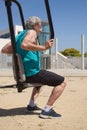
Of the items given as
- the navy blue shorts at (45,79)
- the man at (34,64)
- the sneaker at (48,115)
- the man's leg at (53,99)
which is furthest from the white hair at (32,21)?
the sneaker at (48,115)

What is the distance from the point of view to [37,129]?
5.64 meters

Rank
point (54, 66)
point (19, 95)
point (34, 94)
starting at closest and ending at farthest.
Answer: point (34, 94), point (19, 95), point (54, 66)

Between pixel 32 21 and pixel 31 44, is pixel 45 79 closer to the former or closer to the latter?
pixel 31 44

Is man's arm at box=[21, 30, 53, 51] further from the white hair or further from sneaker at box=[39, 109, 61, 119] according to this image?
sneaker at box=[39, 109, 61, 119]

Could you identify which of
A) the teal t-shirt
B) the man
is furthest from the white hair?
the teal t-shirt

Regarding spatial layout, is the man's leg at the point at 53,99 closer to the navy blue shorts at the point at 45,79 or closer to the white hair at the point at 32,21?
the navy blue shorts at the point at 45,79

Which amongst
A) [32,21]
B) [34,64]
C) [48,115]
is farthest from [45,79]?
[32,21]

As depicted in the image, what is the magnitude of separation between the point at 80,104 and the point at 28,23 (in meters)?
2.51

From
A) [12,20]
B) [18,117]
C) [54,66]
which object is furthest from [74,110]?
[54,66]

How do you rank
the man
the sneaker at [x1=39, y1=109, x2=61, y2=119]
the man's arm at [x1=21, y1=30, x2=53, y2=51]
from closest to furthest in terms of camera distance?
1. the man's arm at [x1=21, y1=30, x2=53, y2=51]
2. the man
3. the sneaker at [x1=39, y1=109, x2=61, y2=119]

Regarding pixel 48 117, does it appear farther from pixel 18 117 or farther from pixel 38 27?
pixel 38 27

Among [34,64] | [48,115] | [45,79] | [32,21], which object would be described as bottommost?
[48,115]

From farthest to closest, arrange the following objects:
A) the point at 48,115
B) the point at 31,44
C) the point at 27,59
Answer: the point at 48,115, the point at 27,59, the point at 31,44

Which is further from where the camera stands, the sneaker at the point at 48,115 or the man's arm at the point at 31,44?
the sneaker at the point at 48,115
